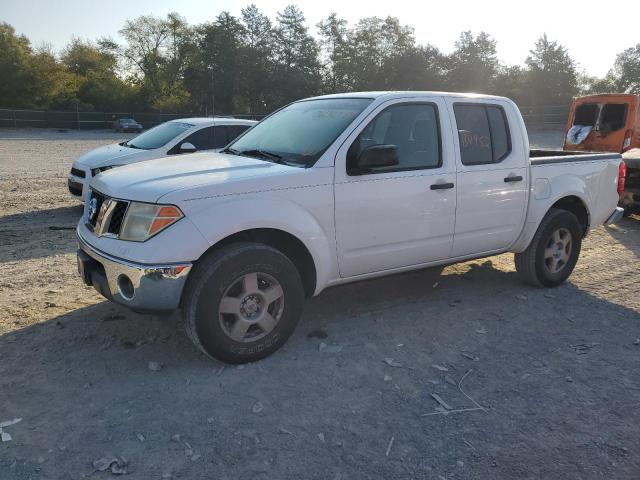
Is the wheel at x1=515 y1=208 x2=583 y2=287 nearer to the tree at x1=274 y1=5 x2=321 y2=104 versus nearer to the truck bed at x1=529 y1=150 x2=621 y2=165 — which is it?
the truck bed at x1=529 y1=150 x2=621 y2=165

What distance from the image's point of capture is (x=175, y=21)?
70.4m

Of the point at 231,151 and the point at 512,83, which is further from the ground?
the point at 512,83

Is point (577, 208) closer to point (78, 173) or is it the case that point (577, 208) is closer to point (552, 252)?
point (552, 252)

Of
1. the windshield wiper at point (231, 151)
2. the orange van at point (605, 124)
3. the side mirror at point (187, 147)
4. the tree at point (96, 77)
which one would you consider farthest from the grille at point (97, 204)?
the tree at point (96, 77)

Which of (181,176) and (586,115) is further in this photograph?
(586,115)

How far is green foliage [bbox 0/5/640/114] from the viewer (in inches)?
2151

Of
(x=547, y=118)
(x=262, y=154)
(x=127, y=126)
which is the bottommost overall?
(x=262, y=154)

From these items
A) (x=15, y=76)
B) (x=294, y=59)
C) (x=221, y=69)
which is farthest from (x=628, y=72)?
(x=15, y=76)

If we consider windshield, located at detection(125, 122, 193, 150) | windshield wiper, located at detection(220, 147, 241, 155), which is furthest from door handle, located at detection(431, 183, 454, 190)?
windshield, located at detection(125, 122, 193, 150)

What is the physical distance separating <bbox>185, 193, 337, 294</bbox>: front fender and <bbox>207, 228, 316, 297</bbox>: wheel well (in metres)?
0.06

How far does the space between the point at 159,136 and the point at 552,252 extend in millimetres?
6669

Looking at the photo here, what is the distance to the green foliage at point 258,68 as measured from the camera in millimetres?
54625

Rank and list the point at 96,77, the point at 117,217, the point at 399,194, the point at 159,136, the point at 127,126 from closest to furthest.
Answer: the point at 117,217 → the point at 399,194 → the point at 159,136 → the point at 127,126 → the point at 96,77

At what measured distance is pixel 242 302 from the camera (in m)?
3.82
